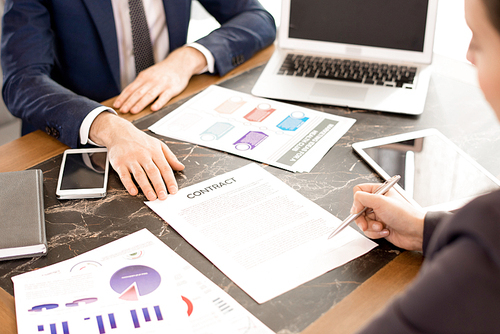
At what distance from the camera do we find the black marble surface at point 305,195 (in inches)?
30.8

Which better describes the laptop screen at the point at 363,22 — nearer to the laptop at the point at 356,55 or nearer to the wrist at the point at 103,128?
the laptop at the point at 356,55

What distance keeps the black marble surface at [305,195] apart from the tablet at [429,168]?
0.04 metres

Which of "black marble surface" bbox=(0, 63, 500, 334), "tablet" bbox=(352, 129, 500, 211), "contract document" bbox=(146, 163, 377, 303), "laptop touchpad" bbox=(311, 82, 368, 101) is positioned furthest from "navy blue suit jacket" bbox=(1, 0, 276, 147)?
"tablet" bbox=(352, 129, 500, 211)

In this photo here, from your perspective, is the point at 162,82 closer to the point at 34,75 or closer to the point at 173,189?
the point at 34,75

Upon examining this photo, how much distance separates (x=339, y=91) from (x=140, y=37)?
0.78 meters

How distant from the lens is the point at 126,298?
2.55 ft

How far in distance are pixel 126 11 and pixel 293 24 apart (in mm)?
595

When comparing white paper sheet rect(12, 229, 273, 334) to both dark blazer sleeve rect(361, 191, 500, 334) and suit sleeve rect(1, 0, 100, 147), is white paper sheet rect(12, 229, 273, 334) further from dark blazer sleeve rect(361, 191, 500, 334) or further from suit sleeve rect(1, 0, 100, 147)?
suit sleeve rect(1, 0, 100, 147)

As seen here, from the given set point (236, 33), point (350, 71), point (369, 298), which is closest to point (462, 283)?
point (369, 298)

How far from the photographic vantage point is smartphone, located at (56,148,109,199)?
1.04 m

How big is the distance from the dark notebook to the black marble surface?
0.02m

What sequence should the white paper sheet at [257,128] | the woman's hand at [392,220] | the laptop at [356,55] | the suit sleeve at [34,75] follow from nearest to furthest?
the woman's hand at [392,220], the white paper sheet at [257,128], the suit sleeve at [34,75], the laptop at [356,55]

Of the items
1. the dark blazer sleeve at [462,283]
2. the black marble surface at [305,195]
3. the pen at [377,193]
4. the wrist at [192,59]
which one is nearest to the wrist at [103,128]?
the black marble surface at [305,195]

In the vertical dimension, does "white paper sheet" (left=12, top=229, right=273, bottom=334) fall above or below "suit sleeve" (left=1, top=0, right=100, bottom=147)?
below
